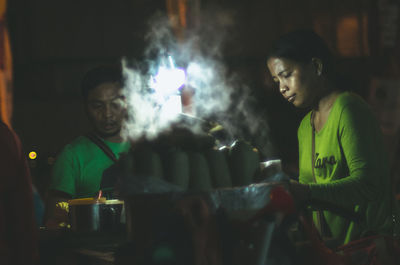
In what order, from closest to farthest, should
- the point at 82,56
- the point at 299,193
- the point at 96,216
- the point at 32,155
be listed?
the point at 299,193
the point at 96,216
the point at 32,155
the point at 82,56

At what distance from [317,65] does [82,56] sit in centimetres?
652

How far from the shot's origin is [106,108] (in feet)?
13.7

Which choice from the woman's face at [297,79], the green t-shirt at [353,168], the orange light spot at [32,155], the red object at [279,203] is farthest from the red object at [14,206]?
the orange light spot at [32,155]

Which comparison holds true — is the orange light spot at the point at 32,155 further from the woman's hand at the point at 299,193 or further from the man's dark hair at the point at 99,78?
the woman's hand at the point at 299,193

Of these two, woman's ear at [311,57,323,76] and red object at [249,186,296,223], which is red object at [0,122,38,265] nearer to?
red object at [249,186,296,223]

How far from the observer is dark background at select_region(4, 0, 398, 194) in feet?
29.3

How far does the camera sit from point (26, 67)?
9039mm

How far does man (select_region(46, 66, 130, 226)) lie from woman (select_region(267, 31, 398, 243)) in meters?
1.49

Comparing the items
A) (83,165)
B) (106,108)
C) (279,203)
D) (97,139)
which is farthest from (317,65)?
(83,165)

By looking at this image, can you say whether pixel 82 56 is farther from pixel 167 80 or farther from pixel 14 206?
Answer: pixel 14 206

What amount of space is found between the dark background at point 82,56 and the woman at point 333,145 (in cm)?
566

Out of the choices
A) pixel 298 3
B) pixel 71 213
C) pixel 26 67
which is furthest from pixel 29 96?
pixel 71 213

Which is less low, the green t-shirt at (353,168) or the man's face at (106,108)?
the man's face at (106,108)

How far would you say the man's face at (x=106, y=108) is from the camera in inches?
165
